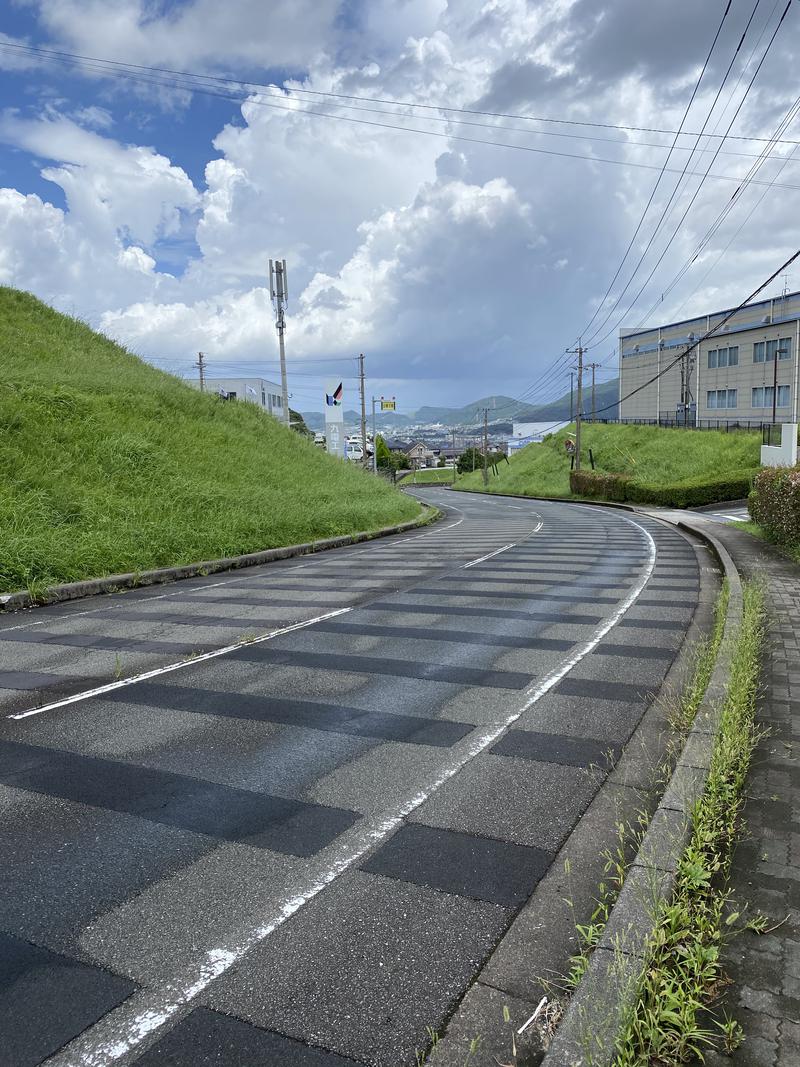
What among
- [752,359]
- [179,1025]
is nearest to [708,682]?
[179,1025]

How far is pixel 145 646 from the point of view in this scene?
7.64 meters

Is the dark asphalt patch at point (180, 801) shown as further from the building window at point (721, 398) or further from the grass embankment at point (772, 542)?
the building window at point (721, 398)

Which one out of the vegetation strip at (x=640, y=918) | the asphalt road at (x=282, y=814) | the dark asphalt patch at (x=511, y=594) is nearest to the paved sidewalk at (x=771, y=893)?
the vegetation strip at (x=640, y=918)

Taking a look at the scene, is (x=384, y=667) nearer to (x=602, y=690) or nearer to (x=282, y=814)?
(x=602, y=690)

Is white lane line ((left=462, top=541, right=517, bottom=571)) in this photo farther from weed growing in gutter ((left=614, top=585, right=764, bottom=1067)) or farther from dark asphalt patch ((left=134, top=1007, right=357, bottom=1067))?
dark asphalt patch ((left=134, top=1007, right=357, bottom=1067))

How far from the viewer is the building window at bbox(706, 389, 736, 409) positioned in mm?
59812

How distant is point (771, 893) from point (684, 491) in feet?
132

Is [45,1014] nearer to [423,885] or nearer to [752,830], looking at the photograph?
[423,885]

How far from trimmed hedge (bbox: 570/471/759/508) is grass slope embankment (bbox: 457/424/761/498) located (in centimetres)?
39

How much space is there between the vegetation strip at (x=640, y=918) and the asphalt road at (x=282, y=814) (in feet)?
1.44

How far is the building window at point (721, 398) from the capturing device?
5981cm

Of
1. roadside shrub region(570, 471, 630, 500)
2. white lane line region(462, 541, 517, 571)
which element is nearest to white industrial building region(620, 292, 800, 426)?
roadside shrub region(570, 471, 630, 500)

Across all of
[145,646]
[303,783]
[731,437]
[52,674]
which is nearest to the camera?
[303,783]

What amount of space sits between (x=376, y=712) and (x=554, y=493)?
55.8m
